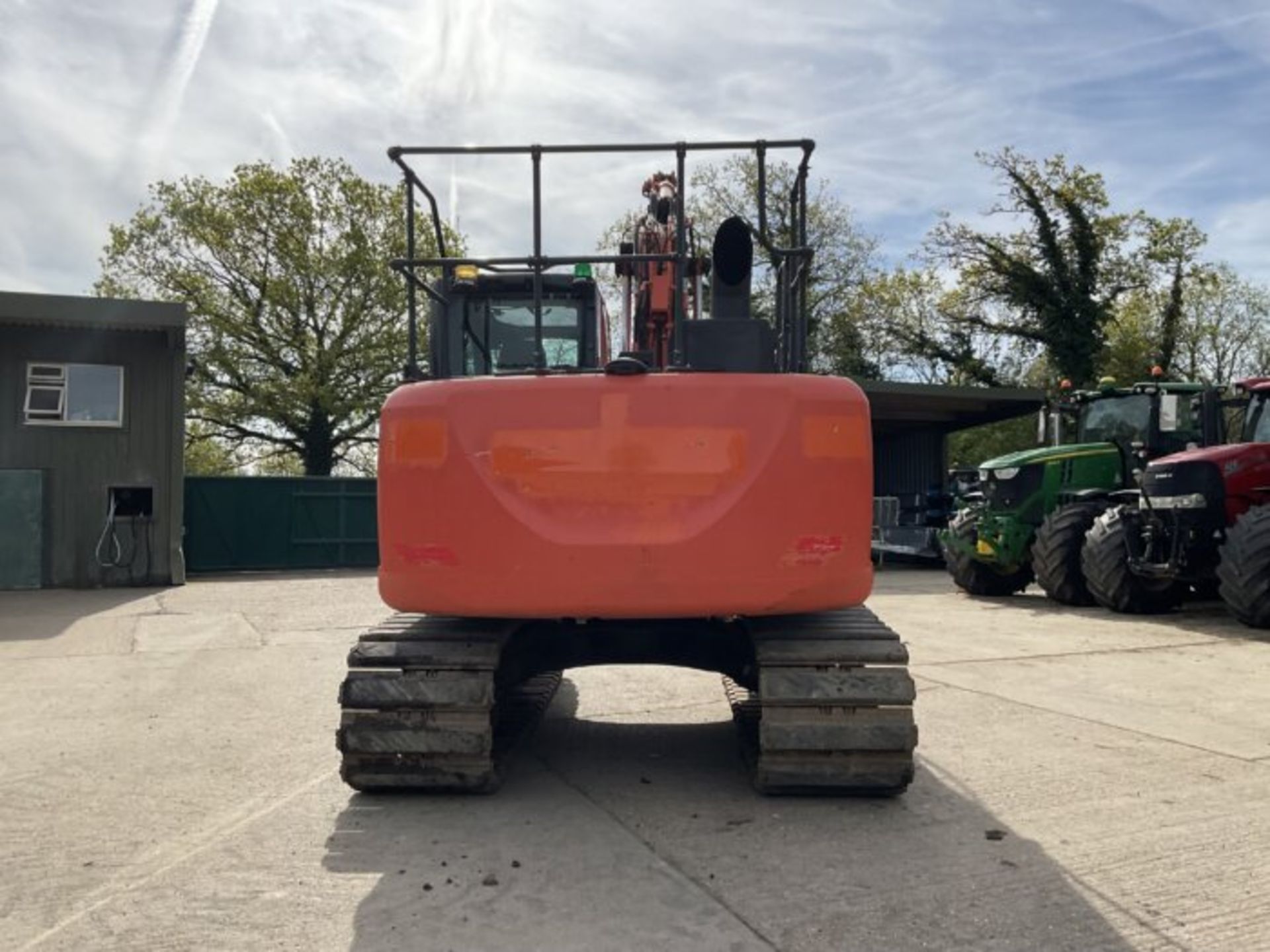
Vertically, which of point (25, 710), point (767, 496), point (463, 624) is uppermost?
point (767, 496)

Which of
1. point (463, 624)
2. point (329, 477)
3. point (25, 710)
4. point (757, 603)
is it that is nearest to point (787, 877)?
point (757, 603)

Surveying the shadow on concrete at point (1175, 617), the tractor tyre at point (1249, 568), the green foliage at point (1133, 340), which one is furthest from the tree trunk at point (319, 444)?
the tractor tyre at point (1249, 568)

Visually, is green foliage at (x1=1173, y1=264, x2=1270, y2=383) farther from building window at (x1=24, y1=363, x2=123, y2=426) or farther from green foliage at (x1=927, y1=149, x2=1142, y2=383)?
building window at (x1=24, y1=363, x2=123, y2=426)

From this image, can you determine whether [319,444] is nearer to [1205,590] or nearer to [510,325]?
[1205,590]

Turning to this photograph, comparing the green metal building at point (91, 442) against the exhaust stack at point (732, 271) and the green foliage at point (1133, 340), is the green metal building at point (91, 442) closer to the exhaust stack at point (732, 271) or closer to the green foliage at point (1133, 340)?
the exhaust stack at point (732, 271)

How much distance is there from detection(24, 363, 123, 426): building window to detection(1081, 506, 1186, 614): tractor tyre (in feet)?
48.3

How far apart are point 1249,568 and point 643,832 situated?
7984 millimetres

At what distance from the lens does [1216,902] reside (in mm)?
3434

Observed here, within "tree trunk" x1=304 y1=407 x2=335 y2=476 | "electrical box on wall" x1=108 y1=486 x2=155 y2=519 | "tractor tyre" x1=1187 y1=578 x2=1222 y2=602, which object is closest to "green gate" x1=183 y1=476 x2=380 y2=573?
"electrical box on wall" x1=108 y1=486 x2=155 y2=519

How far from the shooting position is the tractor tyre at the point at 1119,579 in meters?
11.6

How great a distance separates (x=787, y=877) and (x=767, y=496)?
4.78ft

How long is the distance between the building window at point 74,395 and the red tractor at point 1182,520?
1486cm

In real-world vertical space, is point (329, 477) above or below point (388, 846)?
above

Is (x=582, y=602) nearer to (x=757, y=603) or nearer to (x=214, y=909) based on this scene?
(x=757, y=603)
